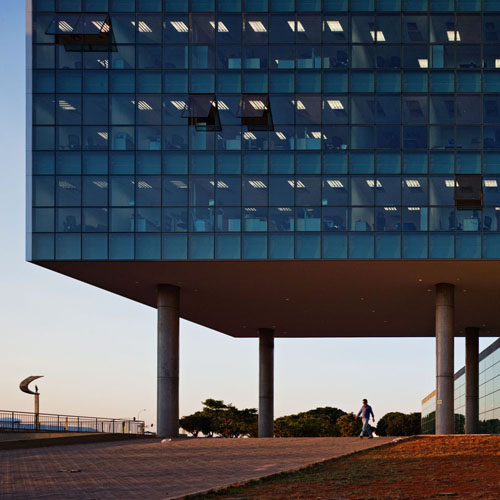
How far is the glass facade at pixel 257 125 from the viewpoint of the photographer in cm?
4666

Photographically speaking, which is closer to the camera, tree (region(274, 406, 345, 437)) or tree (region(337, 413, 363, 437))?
tree (region(274, 406, 345, 437))

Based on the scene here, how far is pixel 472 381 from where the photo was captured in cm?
7194

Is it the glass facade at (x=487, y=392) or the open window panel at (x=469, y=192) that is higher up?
the open window panel at (x=469, y=192)

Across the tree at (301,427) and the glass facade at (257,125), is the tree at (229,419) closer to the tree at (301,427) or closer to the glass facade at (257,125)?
the tree at (301,427)

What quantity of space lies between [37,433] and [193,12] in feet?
80.6

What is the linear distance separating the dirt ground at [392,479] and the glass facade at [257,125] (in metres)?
19.1

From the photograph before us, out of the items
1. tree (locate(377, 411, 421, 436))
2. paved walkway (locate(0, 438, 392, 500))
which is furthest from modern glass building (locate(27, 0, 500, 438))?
tree (locate(377, 411, 421, 436))

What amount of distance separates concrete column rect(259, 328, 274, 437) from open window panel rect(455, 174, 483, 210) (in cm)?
3107

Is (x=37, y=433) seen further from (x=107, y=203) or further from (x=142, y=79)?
(x=142, y=79)

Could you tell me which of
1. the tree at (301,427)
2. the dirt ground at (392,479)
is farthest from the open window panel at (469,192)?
the tree at (301,427)

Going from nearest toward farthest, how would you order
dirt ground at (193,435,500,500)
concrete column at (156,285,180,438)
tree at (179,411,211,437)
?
dirt ground at (193,435,500,500)
concrete column at (156,285,180,438)
tree at (179,411,211,437)

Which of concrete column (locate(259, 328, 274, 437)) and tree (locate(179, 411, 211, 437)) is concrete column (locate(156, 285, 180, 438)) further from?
tree (locate(179, 411, 211, 437))

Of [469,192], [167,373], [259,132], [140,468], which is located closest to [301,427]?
[167,373]

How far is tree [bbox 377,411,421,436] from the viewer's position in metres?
143
